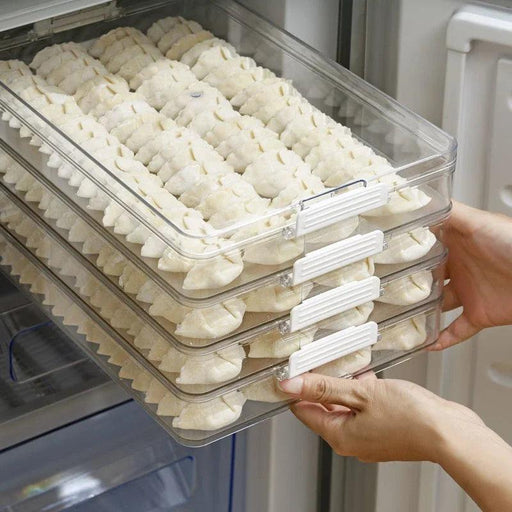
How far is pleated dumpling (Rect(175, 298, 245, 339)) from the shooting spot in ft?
3.06

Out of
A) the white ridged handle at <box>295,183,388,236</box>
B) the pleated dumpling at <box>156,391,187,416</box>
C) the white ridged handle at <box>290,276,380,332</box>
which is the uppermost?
the white ridged handle at <box>295,183,388,236</box>

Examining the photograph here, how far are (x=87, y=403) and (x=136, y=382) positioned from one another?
0.89ft

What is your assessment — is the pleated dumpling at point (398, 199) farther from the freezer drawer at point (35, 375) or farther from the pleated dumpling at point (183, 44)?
the freezer drawer at point (35, 375)

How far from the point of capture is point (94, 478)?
1309 mm

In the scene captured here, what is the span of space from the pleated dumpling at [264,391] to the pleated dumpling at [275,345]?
0.09 feet

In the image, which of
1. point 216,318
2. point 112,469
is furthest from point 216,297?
point 112,469

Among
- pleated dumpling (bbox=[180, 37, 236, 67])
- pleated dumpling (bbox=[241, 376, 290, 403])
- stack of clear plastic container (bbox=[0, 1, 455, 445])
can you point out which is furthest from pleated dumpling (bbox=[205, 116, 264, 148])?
pleated dumpling (bbox=[241, 376, 290, 403])

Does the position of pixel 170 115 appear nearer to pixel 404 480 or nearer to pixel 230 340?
pixel 230 340

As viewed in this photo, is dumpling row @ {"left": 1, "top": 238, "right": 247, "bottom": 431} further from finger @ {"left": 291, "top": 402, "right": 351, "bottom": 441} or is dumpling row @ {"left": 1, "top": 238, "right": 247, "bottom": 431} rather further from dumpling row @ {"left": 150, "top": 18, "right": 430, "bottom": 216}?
dumpling row @ {"left": 150, "top": 18, "right": 430, "bottom": 216}

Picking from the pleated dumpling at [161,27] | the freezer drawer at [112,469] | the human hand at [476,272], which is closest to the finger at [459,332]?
the human hand at [476,272]

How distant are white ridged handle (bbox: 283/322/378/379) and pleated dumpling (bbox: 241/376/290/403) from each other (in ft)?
0.07

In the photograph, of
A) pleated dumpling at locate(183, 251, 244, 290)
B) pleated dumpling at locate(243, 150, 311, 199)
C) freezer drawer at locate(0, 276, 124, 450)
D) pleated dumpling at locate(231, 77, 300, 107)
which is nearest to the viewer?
pleated dumpling at locate(183, 251, 244, 290)

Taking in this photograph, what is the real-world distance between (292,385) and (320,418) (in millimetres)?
106

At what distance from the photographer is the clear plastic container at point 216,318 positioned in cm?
97
